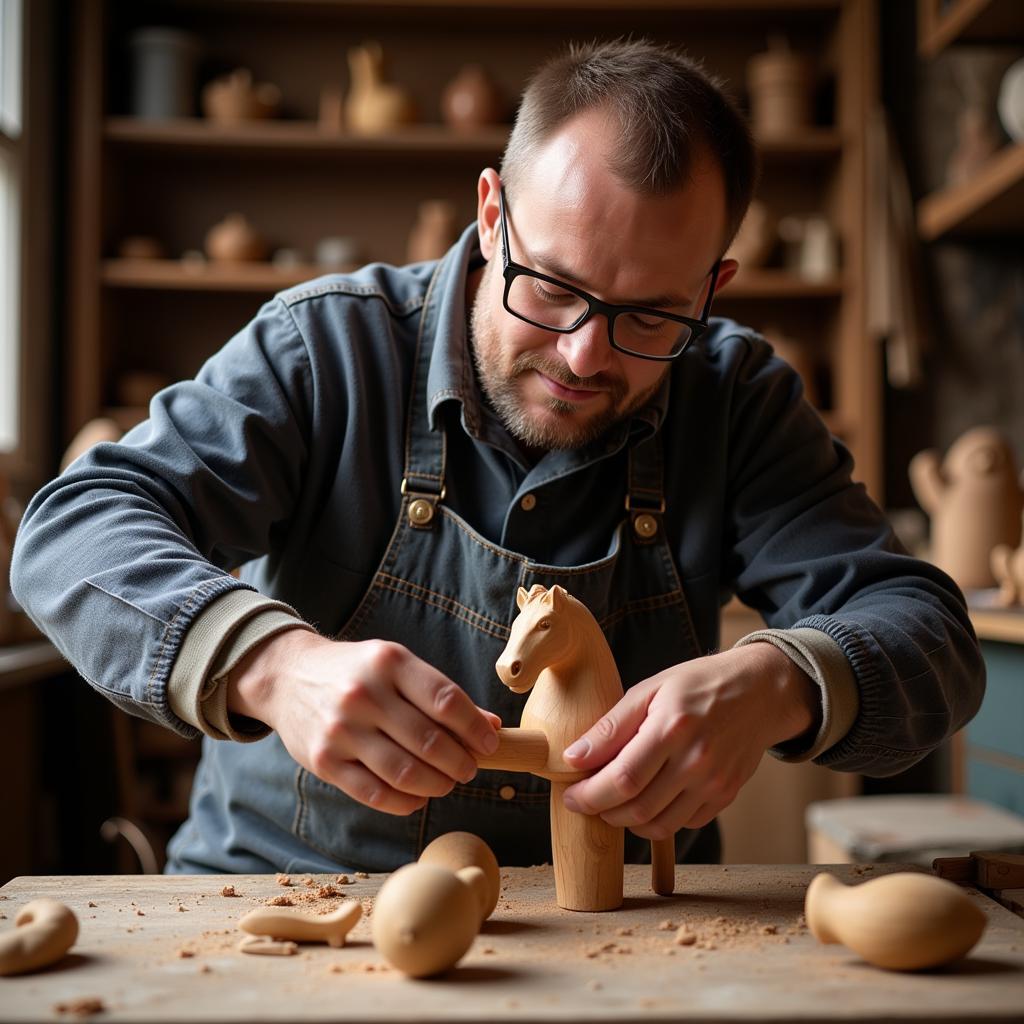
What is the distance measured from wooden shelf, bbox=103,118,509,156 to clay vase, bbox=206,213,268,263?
0.81ft

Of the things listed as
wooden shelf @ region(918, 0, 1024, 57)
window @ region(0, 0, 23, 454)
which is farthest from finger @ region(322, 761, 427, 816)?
window @ region(0, 0, 23, 454)

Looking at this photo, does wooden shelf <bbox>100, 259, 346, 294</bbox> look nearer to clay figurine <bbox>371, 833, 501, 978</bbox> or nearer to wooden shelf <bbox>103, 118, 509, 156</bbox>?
wooden shelf <bbox>103, 118, 509, 156</bbox>

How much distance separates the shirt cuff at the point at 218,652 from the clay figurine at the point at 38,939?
19 centimetres

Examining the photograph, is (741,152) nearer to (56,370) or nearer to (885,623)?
(885,623)

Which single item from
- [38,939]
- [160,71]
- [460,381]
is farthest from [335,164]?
[38,939]

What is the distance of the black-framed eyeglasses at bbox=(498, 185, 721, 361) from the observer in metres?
1.19

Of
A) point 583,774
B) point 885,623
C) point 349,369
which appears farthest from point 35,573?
point 885,623

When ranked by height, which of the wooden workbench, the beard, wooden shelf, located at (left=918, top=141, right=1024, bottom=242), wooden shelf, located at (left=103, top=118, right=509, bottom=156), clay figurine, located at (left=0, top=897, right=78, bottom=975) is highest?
wooden shelf, located at (left=103, top=118, right=509, bottom=156)

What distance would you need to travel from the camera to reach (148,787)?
3348 millimetres

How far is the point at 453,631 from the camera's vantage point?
134 cm

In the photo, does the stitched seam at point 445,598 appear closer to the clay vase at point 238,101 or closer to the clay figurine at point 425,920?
the clay figurine at point 425,920

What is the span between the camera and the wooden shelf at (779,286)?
351cm

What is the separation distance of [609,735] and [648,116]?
0.63 metres

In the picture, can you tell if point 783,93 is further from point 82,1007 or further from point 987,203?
point 82,1007
